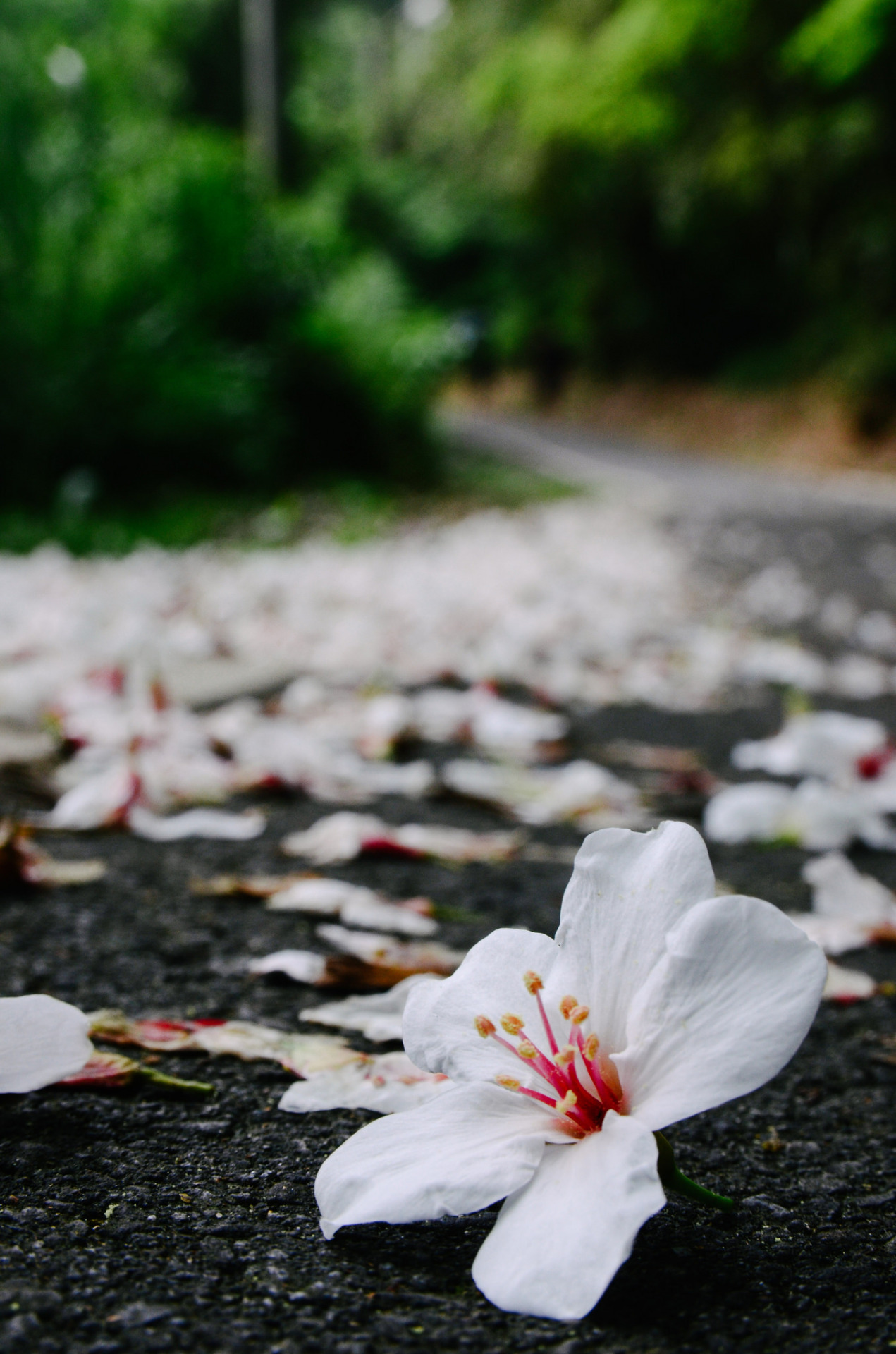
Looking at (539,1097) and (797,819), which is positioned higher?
(539,1097)

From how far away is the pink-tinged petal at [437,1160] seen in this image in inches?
25.9

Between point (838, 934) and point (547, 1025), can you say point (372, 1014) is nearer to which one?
point (547, 1025)

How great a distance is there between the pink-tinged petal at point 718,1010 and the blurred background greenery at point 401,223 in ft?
20.5

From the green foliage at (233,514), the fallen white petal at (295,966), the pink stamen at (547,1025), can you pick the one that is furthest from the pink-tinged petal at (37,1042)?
the green foliage at (233,514)

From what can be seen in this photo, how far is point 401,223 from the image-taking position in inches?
991

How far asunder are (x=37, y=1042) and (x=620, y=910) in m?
0.38

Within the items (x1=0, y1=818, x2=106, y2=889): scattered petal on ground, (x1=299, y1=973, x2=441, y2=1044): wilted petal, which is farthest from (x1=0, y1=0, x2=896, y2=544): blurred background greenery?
(x1=299, y1=973, x2=441, y2=1044): wilted petal

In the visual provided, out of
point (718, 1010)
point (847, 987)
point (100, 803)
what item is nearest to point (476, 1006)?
point (718, 1010)

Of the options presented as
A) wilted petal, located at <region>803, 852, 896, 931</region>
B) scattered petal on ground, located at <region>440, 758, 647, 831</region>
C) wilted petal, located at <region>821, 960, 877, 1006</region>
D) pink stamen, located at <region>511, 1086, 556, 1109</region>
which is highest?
pink stamen, located at <region>511, 1086, 556, 1109</region>

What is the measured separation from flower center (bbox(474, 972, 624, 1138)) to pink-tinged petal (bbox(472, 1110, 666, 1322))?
0.04m

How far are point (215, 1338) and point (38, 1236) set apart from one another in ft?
0.51

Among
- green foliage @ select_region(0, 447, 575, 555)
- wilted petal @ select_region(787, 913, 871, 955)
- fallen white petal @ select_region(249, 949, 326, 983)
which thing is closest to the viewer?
fallen white petal @ select_region(249, 949, 326, 983)

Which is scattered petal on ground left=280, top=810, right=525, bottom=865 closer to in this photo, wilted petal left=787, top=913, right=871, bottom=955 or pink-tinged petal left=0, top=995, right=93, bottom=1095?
wilted petal left=787, top=913, right=871, bottom=955

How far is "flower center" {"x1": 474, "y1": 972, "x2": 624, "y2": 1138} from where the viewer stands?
27.9 inches
